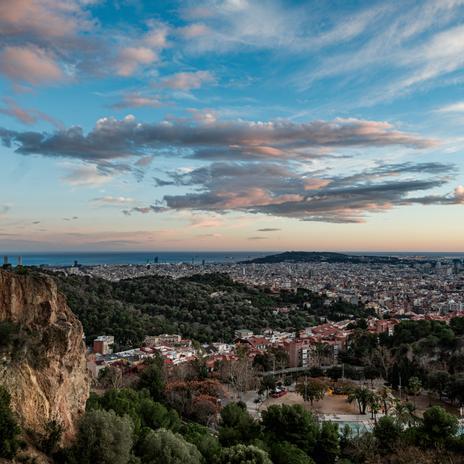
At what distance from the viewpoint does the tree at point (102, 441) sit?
10.8 m

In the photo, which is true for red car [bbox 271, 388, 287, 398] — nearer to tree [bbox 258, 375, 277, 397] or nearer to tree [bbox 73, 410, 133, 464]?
tree [bbox 258, 375, 277, 397]

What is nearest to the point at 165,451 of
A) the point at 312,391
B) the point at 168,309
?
the point at 312,391

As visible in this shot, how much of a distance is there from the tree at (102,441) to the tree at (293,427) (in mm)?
6972

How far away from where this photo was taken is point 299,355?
37156 millimetres

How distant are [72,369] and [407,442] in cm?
1127

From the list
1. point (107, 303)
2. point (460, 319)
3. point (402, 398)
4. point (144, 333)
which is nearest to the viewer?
point (402, 398)

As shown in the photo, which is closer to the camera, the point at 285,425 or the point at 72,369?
the point at 72,369

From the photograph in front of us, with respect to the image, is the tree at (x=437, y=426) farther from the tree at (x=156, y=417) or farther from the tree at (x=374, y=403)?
the tree at (x=156, y=417)

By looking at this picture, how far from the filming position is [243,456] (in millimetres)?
12680

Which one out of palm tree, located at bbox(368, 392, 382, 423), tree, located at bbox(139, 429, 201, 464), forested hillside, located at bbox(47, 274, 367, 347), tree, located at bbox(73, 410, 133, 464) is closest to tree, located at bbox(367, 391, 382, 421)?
palm tree, located at bbox(368, 392, 382, 423)

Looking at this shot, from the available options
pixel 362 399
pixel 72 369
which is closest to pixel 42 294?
pixel 72 369

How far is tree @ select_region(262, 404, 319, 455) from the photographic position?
16.7 metres

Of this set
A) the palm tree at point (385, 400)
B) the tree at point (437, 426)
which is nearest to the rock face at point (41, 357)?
the tree at point (437, 426)

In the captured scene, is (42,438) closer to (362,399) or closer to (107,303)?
(362,399)
